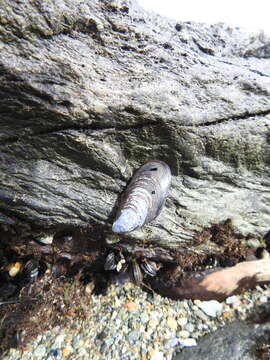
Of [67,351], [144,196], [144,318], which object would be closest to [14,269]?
[67,351]

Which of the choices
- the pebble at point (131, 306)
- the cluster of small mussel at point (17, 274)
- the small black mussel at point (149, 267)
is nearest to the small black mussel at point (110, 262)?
the small black mussel at point (149, 267)

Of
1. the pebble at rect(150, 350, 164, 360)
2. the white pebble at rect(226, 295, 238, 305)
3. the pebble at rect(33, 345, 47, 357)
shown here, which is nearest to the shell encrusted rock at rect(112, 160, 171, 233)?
the pebble at rect(150, 350, 164, 360)

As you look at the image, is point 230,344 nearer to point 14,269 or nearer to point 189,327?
point 189,327

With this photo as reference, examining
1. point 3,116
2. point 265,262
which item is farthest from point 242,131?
point 3,116

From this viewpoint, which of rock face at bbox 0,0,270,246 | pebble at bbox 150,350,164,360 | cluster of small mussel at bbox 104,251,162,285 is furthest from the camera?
cluster of small mussel at bbox 104,251,162,285

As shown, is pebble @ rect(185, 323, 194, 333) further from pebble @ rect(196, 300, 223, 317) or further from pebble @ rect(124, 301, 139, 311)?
pebble @ rect(124, 301, 139, 311)

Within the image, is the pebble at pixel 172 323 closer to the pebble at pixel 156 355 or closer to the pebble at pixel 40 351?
the pebble at pixel 156 355
